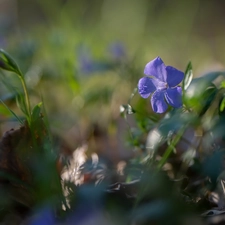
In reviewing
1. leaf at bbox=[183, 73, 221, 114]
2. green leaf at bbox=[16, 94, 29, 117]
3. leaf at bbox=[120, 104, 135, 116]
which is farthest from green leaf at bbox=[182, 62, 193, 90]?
green leaf at bbox=[16, 94, 29, 117]

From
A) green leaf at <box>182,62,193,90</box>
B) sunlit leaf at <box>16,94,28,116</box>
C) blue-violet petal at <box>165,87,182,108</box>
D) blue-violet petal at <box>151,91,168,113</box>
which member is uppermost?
green leaf at <box>182,62,193,90</box>

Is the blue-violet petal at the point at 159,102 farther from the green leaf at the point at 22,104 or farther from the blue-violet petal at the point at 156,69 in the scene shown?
the green leaf at the point at 22,104

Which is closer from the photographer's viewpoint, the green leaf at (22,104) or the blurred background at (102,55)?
the green leaf at (22,104)

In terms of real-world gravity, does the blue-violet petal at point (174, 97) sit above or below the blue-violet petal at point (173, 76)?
below

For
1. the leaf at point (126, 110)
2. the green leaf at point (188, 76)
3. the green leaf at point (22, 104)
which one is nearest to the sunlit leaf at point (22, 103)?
the green leaf at point (22, 104)

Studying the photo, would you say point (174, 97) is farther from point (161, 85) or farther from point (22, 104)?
point (22, 104)

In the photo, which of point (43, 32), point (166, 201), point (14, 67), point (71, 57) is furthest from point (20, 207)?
point (43, 32)

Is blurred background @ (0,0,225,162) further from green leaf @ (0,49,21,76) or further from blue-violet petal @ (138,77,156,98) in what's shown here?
blue-violet petal @ (138,77,156,98)

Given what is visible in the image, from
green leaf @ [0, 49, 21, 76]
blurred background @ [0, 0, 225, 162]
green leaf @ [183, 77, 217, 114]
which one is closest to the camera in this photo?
green leaf @ [183, 77, 217, 114]
